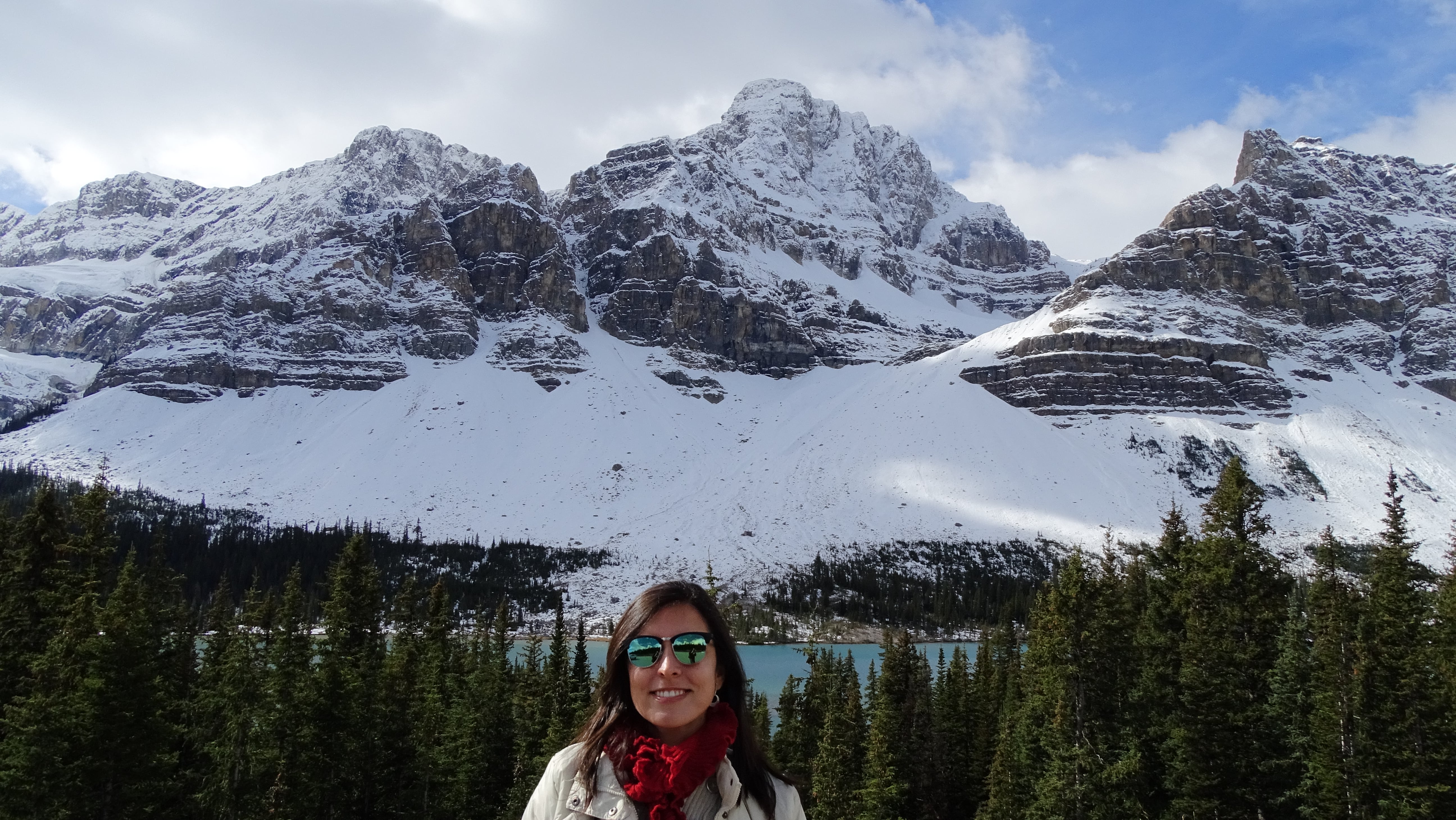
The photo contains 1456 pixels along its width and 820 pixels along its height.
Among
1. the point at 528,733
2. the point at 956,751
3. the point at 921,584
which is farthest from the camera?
the point at 921,584

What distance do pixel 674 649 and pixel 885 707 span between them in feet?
105

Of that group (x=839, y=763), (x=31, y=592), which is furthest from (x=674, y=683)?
(x=31, y=592)

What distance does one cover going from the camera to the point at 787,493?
176500mm

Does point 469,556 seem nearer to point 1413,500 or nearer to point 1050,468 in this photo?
point 1050,468

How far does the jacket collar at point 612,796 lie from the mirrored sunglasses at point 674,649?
480mm

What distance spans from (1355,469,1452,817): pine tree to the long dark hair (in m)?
23.8

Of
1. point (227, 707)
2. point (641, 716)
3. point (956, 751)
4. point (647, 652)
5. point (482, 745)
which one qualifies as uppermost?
point (647, 652)

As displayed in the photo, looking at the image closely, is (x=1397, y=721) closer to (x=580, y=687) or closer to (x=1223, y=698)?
(x=1223, y=698)

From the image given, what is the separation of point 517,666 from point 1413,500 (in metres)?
192

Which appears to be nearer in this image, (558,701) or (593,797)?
(593,797)

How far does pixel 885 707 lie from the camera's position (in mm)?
33875

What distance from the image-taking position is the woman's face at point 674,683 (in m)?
4.26

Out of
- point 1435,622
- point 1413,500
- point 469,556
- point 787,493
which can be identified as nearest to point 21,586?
point 1435,622

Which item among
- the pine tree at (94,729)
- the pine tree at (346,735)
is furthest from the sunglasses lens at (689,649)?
the pine tree at (346,735)
